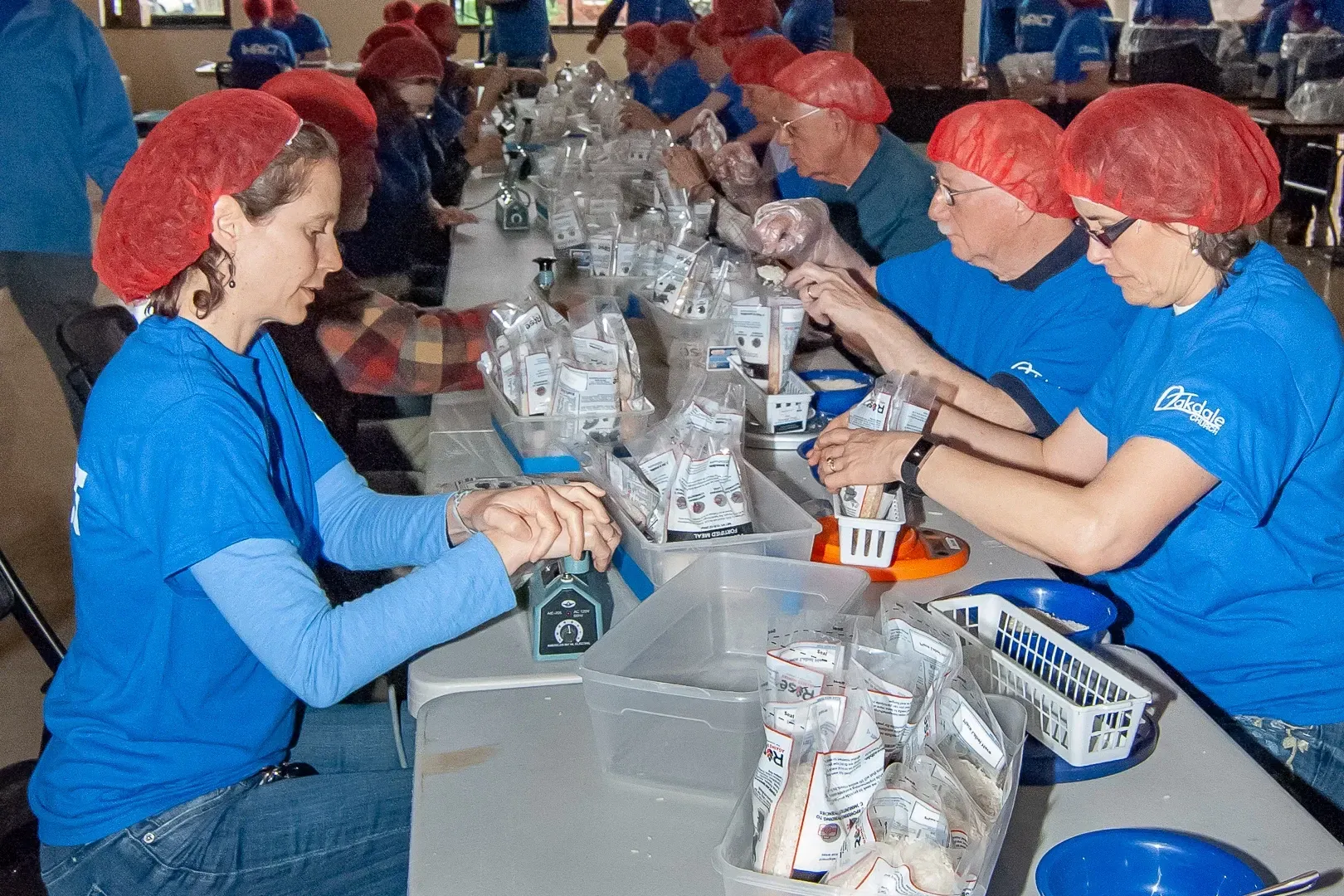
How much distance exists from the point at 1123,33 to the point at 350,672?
10109mm

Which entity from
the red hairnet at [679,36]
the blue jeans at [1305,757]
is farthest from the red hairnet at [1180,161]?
the red hairnet at [679,36]

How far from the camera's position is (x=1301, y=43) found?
27.9 feet

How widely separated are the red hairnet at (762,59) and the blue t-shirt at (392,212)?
1.50 meters

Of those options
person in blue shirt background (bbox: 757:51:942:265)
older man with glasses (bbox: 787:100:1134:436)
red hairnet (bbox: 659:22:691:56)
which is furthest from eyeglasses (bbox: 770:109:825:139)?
red hairnet (bbox: 659:22:691:56)

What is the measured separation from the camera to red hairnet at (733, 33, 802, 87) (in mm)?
5074

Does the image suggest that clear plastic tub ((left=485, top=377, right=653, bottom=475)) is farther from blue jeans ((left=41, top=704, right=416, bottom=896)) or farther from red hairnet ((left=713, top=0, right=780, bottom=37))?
red hairnet ((left=713, top=0, right=780, bottom=37))

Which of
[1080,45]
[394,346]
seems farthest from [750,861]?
[1080,45]

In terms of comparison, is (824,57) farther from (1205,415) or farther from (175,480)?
(175,480)

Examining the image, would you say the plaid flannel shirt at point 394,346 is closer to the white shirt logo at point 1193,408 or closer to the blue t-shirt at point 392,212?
the blue t-shirt at point 392,212

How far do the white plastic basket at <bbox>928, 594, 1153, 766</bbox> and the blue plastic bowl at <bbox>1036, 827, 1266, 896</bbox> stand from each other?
0.13 meters

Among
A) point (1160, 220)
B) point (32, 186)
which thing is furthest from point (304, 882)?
point (32, 186)

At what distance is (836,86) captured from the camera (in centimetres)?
355

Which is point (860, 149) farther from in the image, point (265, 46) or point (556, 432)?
point (265, 46)

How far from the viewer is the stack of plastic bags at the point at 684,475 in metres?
1.60
